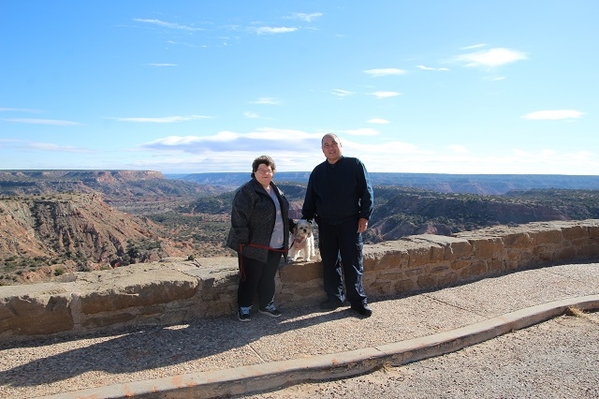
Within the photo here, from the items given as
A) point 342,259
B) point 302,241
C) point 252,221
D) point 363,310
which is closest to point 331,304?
point 363,310

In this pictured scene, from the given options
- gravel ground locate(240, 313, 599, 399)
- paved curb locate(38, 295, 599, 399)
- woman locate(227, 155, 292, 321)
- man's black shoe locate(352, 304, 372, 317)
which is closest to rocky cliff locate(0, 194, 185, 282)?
woman locate(227, 155, 292, 321)

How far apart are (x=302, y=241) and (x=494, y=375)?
2.27m

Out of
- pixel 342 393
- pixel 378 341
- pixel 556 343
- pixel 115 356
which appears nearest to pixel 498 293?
pixel 556 343

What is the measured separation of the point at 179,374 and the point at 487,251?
4.71 meters

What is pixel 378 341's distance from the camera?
12.7 feet

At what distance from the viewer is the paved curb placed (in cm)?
293

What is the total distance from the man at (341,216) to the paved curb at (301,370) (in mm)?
877

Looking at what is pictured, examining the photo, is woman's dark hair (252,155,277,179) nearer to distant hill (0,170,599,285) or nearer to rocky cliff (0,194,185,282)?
distant hill (0,170,599,285)

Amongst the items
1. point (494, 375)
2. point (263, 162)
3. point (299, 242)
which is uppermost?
point (263, 162)

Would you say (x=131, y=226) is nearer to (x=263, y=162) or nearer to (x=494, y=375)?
(x=263, y=162)

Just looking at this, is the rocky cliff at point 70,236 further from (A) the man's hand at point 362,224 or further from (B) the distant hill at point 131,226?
(A) the man's hand at point 362,224

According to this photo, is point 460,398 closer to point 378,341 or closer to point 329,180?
point 378,341

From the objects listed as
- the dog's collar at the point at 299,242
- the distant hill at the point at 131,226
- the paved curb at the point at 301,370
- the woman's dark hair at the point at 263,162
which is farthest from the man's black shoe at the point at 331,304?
the distant hill at the point at 131,226

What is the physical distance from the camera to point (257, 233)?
4309mm
